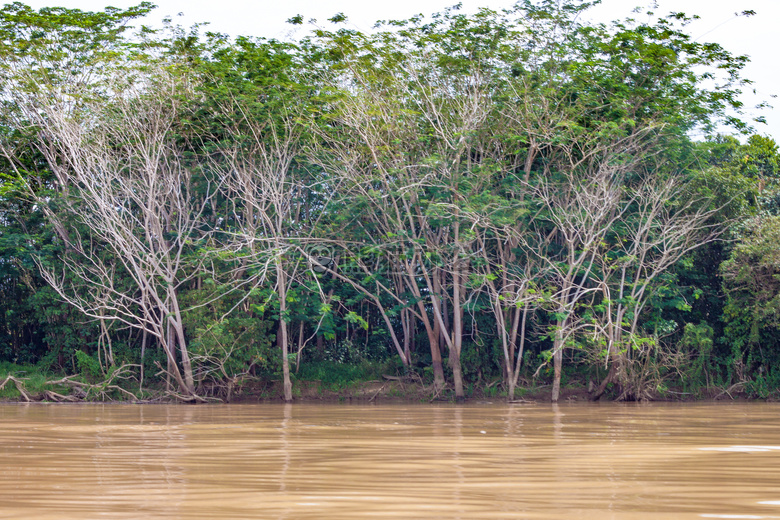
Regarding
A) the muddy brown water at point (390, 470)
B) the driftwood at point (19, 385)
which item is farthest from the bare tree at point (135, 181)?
the muddy brown water at point (390, 470)

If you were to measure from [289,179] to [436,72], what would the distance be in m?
4.57

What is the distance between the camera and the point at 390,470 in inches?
238

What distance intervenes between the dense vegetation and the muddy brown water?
7.85m

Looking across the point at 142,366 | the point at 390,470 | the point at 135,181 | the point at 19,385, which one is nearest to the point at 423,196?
the point at 135,181

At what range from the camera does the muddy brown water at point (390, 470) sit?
14.5 feet

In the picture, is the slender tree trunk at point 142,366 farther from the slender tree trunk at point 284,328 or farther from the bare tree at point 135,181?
the slender tree trunk at point 284,328

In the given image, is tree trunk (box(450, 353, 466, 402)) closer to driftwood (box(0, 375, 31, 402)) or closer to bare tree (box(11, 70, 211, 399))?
bare tree (box(11, 70, 211, 399))

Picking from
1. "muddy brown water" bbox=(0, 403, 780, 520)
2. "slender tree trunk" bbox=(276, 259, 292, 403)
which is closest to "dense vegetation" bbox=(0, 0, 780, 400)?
"slender tree trunk" bbox=(276, 259, 292, 403)


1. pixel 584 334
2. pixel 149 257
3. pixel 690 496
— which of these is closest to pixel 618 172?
pixel 584 334

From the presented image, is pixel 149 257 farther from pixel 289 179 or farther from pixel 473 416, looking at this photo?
pixel 473 416

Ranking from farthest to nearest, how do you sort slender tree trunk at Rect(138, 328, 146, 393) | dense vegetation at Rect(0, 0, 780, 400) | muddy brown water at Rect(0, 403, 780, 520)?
slender tree trunk at Rect(138, 328, 146, 393)
dense vegetation at Rect(0, 0, 780, 400)
muddy brown water at Rect(0, 403, 780, 520)

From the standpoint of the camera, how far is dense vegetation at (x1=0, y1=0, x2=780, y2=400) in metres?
18.3

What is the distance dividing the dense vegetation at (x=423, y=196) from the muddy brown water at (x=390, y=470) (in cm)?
785

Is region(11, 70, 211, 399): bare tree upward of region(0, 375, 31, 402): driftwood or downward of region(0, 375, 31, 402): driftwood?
upward
